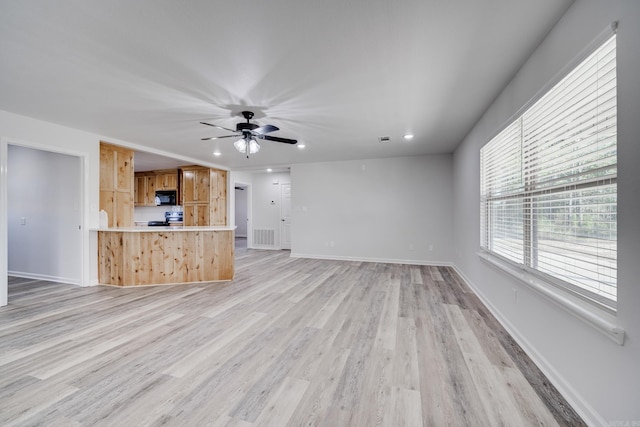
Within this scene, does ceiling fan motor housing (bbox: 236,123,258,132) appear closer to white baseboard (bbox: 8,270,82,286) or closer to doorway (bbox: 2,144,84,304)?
doorway (bbox: 2,144,84,304)

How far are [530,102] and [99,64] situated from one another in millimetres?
3705

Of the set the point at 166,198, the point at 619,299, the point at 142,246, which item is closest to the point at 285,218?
the point at 166,198

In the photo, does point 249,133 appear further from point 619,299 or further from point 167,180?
point 167,180

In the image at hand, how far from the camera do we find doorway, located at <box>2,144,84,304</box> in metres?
4.43

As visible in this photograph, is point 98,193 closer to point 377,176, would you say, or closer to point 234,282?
point 234,282

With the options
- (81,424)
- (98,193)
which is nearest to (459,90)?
(81,424)

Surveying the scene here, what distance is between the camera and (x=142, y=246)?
173 inches

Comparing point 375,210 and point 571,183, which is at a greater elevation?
point 571,183

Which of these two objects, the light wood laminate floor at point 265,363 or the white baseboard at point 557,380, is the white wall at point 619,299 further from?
the light wood laminate floor at point 265,363

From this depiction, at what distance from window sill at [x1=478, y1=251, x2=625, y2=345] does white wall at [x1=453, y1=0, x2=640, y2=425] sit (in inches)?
1.8

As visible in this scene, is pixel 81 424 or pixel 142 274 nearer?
pixel 81 424

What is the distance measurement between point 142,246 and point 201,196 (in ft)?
10.5

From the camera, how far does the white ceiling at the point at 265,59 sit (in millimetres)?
1716

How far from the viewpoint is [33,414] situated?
62.0 inches
